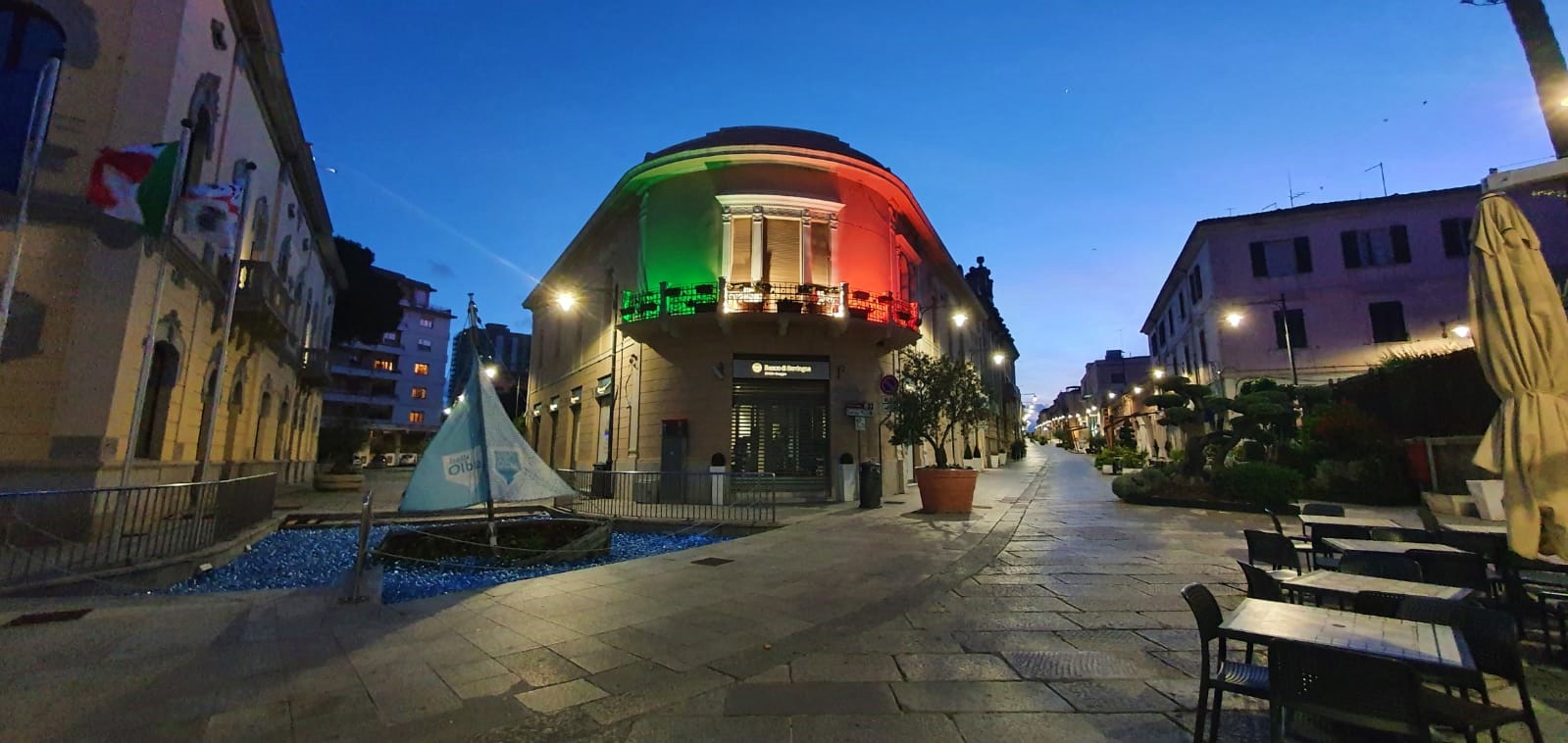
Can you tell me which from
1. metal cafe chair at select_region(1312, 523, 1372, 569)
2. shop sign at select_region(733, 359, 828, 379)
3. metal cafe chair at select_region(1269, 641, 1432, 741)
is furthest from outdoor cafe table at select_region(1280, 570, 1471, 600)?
shop sign at select_region(733, 359, 828, 379)

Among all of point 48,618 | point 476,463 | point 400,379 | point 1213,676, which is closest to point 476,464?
point 476,463

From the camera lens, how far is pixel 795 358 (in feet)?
56.0

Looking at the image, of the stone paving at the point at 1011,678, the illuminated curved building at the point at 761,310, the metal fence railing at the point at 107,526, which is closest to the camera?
the stone paving at the point at 1011,678

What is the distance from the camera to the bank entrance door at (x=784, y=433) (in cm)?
1670

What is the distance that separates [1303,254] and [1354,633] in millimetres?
30997

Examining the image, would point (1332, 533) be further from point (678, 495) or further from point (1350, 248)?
point (1350, 248)

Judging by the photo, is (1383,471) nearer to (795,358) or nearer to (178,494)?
(795,358)

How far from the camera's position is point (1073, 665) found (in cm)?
408

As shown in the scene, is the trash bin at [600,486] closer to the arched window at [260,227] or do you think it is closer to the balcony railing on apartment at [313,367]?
A: the arched window at [260,227]

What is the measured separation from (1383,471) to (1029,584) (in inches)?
497

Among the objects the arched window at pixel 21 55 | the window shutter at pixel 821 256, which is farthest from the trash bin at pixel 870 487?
the arched window at pixel 21 55

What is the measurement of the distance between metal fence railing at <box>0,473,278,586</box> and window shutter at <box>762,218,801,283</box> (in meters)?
12.3

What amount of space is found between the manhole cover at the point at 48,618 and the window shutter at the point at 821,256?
14802mm

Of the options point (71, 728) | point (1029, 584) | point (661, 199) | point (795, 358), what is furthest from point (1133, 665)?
point (661, 199)
